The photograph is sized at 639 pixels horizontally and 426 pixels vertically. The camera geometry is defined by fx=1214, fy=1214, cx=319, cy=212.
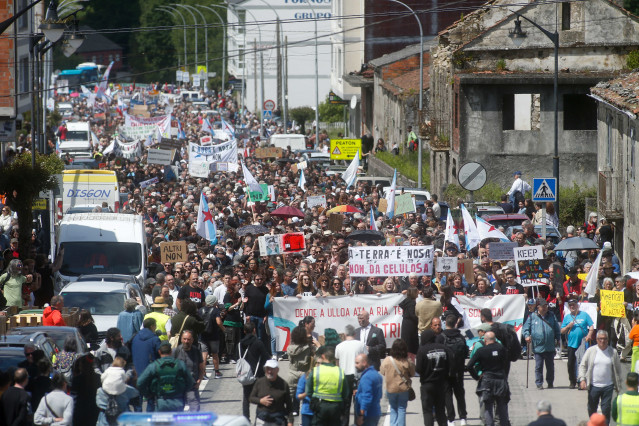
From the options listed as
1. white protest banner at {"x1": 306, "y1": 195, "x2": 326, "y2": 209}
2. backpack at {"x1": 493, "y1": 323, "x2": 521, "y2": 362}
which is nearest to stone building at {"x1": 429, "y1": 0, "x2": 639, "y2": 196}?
white protest banner at {"x1": 306, "y1": 195, "x2": 326, "y2": 209}

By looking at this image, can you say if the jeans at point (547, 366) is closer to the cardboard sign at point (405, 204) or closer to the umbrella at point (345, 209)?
the cardboard sign at point (405, 204)

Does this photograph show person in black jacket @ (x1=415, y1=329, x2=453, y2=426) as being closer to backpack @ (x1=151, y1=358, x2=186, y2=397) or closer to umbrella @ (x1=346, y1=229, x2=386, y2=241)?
backpack @ (x1=151, y1=358, x2=186, y2=397)

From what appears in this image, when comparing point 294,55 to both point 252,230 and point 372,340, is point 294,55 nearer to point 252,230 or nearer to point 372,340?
point 252,230

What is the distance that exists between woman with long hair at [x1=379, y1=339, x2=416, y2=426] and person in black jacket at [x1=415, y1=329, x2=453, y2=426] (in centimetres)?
50

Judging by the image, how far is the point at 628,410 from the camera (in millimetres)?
11703

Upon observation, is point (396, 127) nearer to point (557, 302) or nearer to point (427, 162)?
point (427, 162)

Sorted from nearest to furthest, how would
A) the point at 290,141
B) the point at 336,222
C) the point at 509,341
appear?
the point at 509,341 → the point at 336,222 → the point at 290,141

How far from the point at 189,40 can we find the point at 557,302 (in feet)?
375

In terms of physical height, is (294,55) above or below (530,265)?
above

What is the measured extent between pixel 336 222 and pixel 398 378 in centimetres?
1510

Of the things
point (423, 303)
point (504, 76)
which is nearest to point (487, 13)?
point (504, 76)

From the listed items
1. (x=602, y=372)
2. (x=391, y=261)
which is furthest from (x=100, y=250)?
(x=602, y=372)

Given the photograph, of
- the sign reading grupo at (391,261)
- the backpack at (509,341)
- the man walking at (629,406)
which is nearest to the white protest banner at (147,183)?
the sign reading grupo at (391,261)

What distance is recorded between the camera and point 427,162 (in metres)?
49.6
